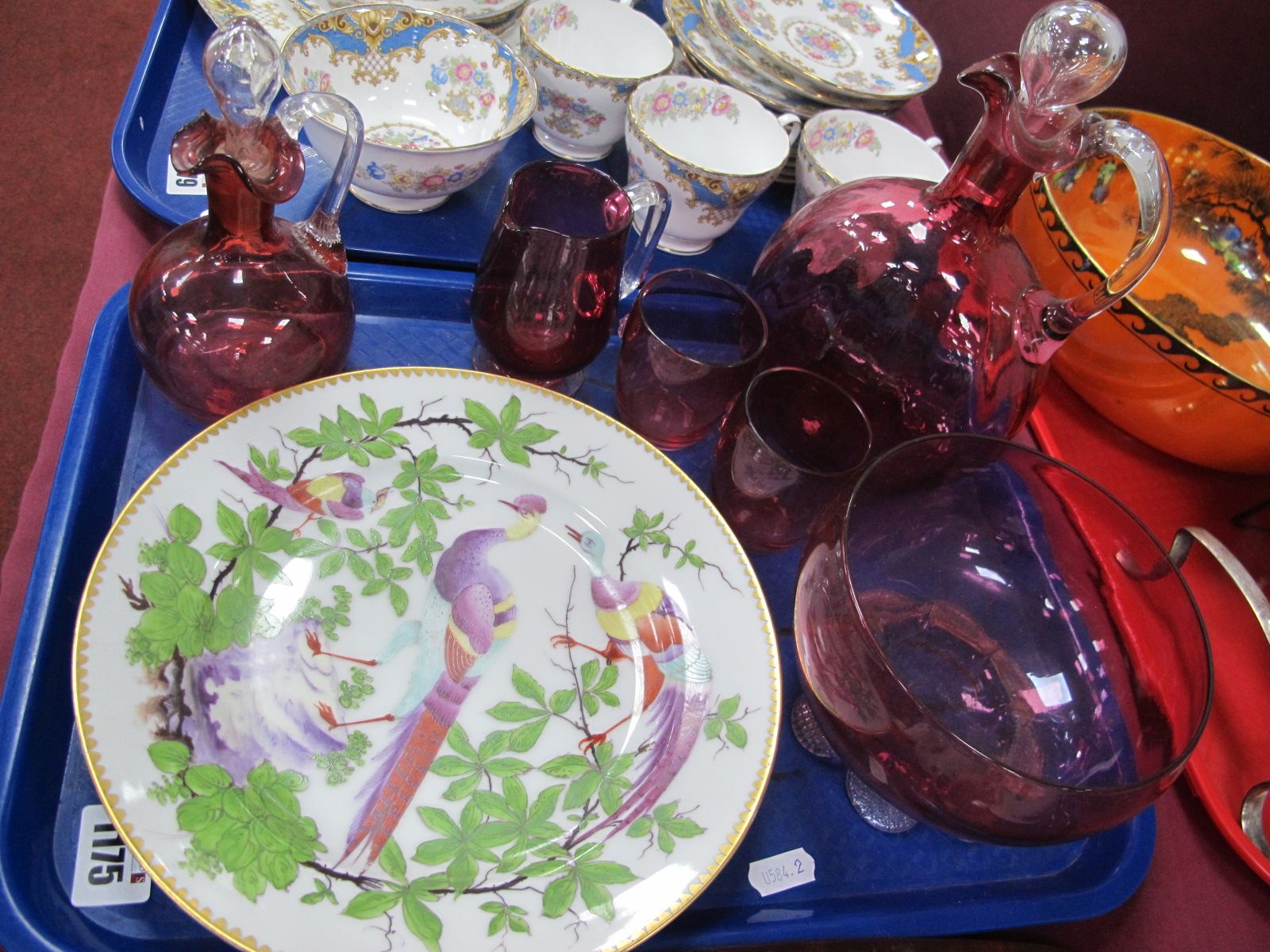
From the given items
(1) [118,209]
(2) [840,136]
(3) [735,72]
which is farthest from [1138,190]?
(1) [118,209]

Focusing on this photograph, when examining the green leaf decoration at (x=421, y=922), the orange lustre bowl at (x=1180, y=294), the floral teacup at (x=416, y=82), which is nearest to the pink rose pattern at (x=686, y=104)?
the floral teacup at (x=416, y=82)

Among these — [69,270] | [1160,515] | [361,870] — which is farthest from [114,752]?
[69,270]

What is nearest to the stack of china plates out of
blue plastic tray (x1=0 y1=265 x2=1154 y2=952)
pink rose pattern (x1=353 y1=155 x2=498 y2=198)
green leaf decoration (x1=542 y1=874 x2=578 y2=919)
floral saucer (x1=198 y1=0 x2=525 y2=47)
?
floral saucer (x1=198 y1=0 x2=525 y2=47)

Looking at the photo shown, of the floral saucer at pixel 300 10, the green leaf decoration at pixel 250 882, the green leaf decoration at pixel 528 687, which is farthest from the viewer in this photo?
the floral saucer at pixel 300 10

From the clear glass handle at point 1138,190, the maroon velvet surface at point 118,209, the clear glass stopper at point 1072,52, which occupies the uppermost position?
the clear glass stopper at point 1072,52

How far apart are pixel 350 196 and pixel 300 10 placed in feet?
0.55

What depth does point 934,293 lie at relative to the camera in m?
0.54

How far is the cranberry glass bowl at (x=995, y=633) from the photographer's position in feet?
1.28

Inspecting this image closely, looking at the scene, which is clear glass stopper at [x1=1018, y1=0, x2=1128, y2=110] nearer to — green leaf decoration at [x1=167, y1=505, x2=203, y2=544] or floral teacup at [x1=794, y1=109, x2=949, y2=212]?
floral teacup at [x1=794, y1=109, x2=949, y2=212]

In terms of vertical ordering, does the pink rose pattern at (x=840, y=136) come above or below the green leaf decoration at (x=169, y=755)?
above

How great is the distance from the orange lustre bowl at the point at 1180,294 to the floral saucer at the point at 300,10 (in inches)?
18.1

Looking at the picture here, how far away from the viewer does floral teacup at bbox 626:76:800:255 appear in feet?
2.08

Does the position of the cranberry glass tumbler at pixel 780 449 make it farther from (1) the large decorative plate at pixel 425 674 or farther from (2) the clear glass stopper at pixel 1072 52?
(2) the clear glass stopper at pixel 1072 52

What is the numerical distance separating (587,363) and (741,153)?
0.30 meters
